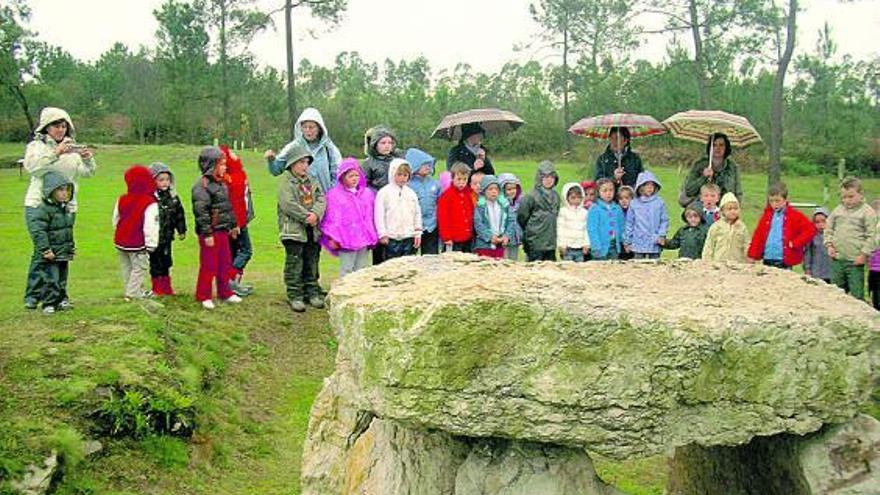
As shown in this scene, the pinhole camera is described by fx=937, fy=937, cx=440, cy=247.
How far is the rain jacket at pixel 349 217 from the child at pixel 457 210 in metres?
0.69

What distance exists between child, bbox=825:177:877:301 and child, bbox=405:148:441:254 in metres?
3.78

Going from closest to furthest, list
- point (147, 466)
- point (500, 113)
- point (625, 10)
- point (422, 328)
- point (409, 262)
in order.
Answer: point (422, 328), point (409, 262), point (147, 466), point (500, 113), point (625, 10)

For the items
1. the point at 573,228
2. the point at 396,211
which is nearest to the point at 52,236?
the point at 396,211

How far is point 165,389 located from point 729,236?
16.6 ft

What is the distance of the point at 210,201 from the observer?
9.16 meters

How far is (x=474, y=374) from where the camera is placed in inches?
164

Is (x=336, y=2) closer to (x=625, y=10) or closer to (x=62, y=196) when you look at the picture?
(x=625, y=10)

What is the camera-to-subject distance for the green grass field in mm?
6184

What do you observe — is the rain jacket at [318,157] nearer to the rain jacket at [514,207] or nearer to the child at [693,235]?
the rain jacket at [514,207]

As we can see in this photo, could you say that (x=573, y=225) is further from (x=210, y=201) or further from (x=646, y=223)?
(x=210, y=201)

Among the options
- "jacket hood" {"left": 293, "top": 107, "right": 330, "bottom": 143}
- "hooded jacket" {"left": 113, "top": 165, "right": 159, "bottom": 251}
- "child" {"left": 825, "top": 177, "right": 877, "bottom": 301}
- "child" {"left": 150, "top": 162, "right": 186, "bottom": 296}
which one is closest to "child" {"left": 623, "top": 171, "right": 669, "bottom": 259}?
"child" {"left": 825, "top": 177, "right": 877, "bottom": 301}

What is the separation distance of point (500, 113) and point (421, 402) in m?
6.40

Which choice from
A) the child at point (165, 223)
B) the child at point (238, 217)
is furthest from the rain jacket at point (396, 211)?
the child at point (165, 223)

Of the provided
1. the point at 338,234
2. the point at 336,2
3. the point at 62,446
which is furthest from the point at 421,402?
the point at 336,2
